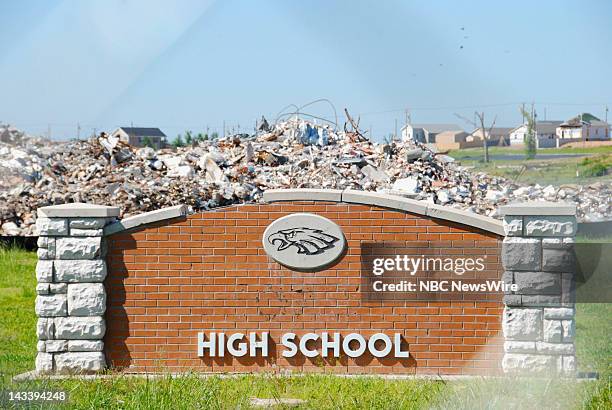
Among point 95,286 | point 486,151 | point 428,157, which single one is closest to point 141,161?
point 428,157

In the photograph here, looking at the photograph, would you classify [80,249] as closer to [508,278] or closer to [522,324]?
[508,278]

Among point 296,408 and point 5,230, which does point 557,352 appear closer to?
point 296,408

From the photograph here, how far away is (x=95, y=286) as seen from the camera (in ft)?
33.8

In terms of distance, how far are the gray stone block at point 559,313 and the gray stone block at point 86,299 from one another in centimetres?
482

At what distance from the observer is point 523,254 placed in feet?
32.7

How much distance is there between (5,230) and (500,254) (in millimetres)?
15799

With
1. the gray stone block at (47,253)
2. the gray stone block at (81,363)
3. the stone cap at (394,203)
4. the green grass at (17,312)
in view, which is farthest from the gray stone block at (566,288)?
the green grass at (17,312)

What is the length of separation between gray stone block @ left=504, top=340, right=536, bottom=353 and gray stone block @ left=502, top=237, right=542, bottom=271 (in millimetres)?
794

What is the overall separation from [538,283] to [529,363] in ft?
2.82

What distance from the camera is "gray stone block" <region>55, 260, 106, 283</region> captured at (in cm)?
1027

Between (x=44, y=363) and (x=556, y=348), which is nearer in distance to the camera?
(x=556, y=348)

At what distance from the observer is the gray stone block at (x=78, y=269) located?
33.7 feet

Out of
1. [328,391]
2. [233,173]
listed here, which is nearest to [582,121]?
[328,391]

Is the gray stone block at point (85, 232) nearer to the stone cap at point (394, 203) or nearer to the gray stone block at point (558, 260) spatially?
the stone cap at point (394, 203)
